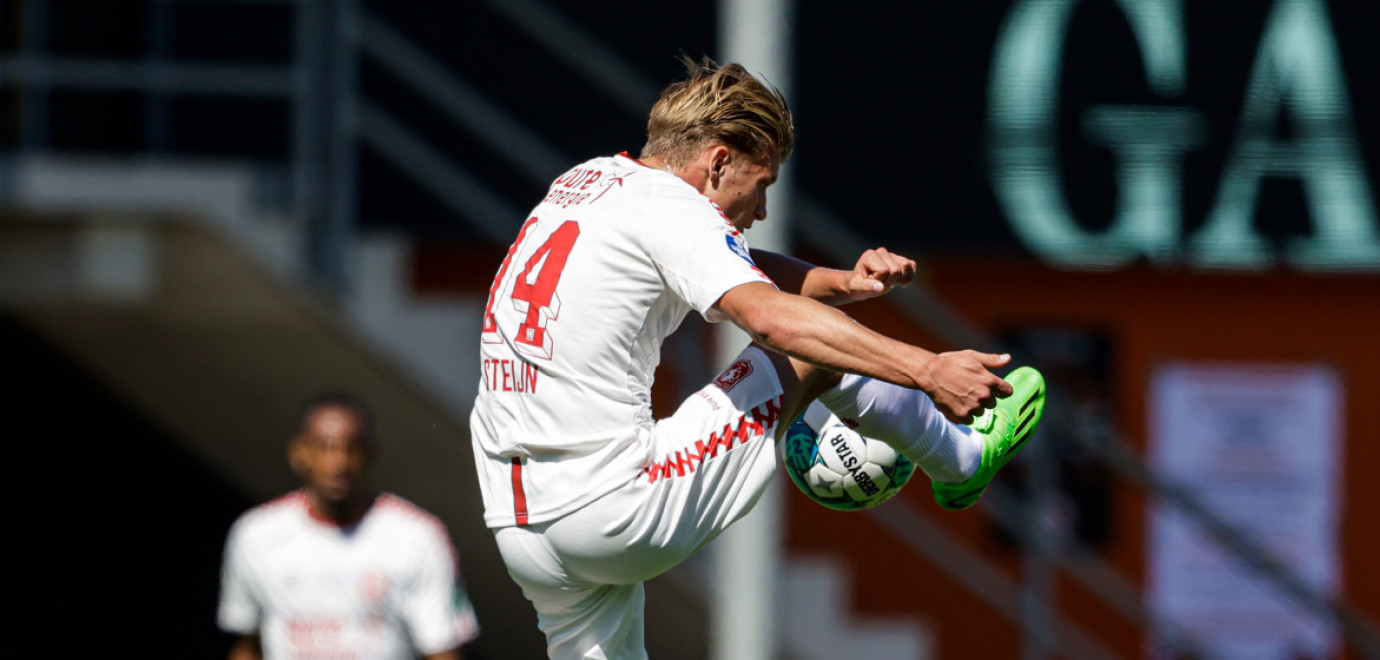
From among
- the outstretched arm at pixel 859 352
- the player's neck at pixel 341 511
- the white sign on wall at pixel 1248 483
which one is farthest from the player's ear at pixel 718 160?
the white sign on wall at pixel 1248 483

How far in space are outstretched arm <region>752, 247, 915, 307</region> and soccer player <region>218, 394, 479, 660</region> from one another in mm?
2026

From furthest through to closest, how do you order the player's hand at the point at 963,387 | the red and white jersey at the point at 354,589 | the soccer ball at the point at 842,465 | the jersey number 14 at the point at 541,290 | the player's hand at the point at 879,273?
1. the red and white jersey at the point at 354,589
2. the soccer ball at the point at 842,465
3. the jersey number 14 at the point at 541,290
4. the player's hand at the point at 879,273
5. the player's hand at the point at 963,387

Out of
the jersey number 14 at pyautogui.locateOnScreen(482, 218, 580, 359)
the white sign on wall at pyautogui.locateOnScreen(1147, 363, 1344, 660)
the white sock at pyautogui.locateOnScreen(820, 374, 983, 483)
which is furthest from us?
the white sign on wall at pyautogui.locateOnScreen(1147, 363, 1344, 660)

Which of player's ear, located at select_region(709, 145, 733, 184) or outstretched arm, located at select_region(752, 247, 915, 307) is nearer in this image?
outstretched arm, located at select_region(752, 247, 915, 307)

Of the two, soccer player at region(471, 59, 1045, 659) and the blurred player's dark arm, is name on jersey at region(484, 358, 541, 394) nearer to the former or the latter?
soccer player at region(471, 59, 1045, 659)

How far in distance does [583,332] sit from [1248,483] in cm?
564

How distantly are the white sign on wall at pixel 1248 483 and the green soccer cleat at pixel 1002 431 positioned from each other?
4.50 m

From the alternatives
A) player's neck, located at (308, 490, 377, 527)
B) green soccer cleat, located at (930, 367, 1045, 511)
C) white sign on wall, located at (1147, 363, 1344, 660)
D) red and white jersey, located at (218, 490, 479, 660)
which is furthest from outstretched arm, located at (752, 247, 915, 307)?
white sign on wall, located at (1147, 363, 1344, 660)

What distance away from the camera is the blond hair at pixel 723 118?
3443 millimetres

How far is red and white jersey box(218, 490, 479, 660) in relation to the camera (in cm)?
532

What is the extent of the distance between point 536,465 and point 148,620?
18.6 feet

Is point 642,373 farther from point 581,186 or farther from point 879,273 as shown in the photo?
point 879,273

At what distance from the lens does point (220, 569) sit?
8.73 meters

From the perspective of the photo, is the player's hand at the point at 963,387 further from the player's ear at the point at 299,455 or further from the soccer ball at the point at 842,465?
the player's ear at the point at 299,455
